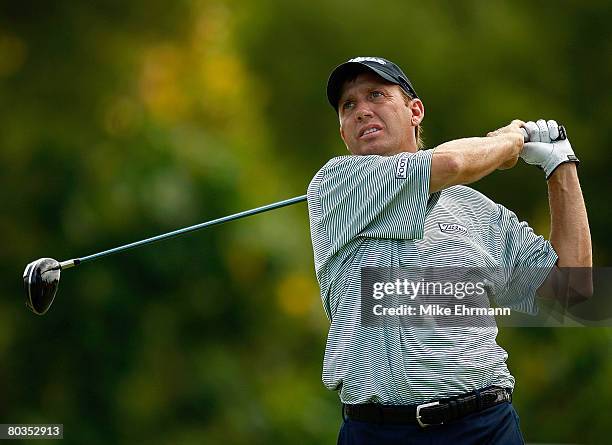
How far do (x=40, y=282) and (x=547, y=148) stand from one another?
1.34 m

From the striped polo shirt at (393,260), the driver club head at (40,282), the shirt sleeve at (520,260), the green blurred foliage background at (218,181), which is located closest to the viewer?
the striped polo shirt at (393,260)

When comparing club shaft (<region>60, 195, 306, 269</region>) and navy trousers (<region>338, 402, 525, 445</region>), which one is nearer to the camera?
navy trousers (<region>338, 402, 525, 445</region>)

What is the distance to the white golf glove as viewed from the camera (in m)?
2.77

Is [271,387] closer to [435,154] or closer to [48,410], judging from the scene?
[48,410]

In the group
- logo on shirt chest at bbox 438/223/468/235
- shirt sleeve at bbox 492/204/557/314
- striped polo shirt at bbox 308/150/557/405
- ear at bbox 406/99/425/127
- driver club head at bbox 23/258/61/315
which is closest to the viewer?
striped polo shirt at bbox 308/150/557/405

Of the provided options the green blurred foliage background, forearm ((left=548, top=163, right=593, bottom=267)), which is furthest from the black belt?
the green blurred foliage background

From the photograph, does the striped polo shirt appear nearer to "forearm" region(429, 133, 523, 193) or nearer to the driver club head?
"forearm" region(429, 133, 523, 193)

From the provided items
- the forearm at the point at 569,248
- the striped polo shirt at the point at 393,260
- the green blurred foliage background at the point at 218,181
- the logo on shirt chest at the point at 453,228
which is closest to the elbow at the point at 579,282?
the forearm at the point at 569,248

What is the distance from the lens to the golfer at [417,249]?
240 centimetres

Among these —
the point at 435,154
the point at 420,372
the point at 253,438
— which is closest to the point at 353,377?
the point at 420,372

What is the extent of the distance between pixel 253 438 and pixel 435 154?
3.14 metres

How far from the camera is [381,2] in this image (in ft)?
19.9

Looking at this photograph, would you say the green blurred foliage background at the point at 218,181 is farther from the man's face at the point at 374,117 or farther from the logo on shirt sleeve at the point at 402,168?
the logo on shirt sleeve at the point at 402,168

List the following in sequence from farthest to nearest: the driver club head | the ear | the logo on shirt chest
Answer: the driver club head, the ear, the logo on shirt chest
